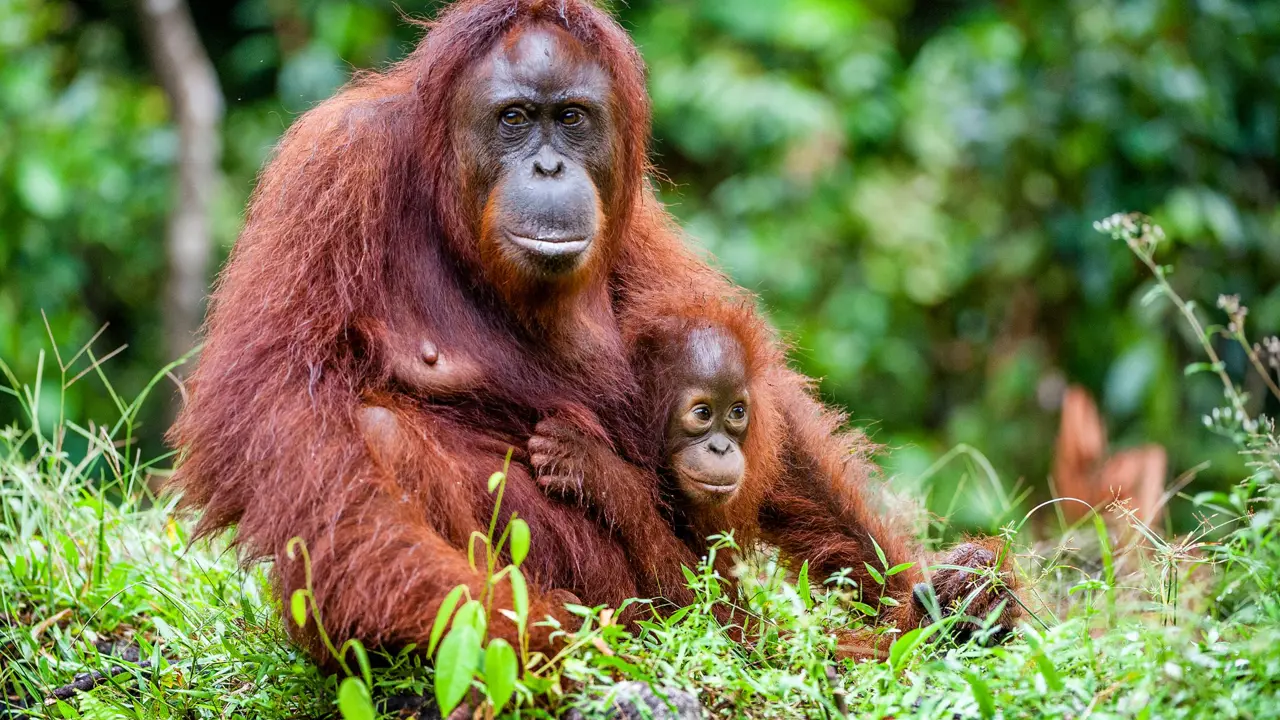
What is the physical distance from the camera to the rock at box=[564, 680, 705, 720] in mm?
2439

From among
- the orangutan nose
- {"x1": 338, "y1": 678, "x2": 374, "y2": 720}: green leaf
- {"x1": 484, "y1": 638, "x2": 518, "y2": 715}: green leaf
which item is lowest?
{"x1": 338, "y1": 678, "x2": 374, "y2": 720}: green leaf

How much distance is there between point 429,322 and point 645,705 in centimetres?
101

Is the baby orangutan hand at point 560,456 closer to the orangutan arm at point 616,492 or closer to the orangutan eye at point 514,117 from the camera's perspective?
the orangutan arm at point 616,492

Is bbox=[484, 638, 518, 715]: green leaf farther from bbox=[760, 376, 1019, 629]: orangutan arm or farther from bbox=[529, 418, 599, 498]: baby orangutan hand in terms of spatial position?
bbox=[760, 376, 1019, 629]: orangutan arm

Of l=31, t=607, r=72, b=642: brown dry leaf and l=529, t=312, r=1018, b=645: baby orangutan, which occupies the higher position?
l=529, t=312, r=1018, b=645: baby orangutan

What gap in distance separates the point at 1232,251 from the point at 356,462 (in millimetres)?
5210

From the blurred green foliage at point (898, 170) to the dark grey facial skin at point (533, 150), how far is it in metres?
3.42

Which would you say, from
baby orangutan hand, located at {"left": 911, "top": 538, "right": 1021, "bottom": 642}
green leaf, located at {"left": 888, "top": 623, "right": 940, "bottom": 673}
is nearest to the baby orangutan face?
baby orangutan hand, located at {"left": 911, "top": 538, "right": 1021, "bottom": 642}

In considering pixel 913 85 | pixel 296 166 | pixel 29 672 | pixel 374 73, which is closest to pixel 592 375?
pixel 296 166

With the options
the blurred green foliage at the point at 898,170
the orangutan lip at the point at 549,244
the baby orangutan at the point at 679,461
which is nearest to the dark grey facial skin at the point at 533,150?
the orangutan lip at the point at 549,244

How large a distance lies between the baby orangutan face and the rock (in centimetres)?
75

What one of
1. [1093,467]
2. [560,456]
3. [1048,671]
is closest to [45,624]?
[560,456]

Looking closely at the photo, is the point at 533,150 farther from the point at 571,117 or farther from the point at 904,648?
the point at 904,648

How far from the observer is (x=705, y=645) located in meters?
2.71
